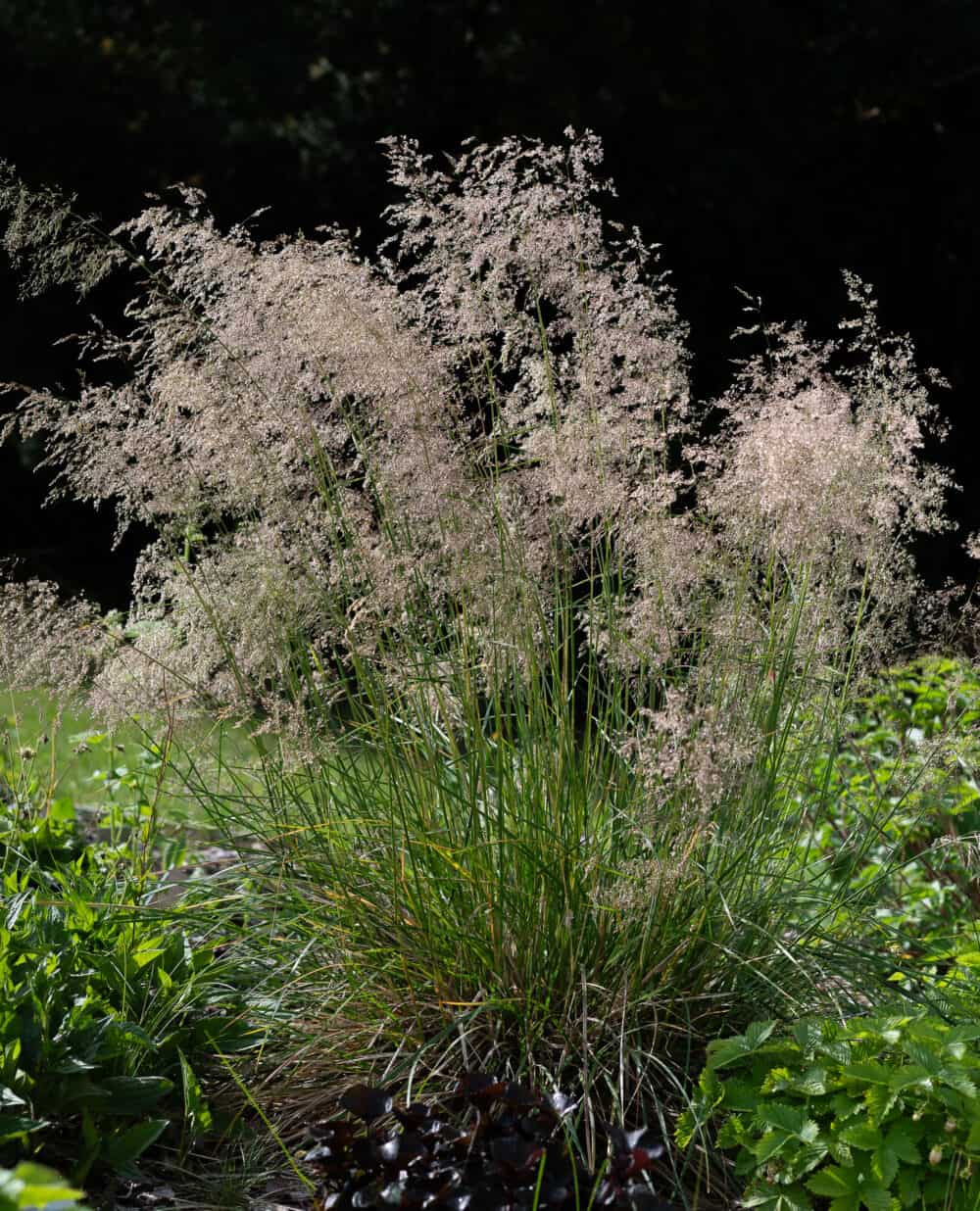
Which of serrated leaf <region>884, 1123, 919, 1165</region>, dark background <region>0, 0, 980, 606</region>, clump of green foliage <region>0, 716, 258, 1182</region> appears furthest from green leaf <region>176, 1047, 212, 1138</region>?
dark background <region>0, 0, 980, 606</region>

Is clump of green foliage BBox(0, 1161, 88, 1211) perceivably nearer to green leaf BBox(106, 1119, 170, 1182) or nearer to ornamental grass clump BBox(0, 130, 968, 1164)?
green leaf BBox(106, 1119, 170, 1182)

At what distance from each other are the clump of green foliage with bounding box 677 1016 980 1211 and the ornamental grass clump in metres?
0.24

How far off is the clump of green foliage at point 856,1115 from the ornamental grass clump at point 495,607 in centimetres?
24

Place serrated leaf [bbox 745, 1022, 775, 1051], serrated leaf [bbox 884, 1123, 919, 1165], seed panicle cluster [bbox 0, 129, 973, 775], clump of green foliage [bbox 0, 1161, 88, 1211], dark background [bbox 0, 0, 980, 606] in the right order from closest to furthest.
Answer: clump of green foliage [bbox 0, 1161, 88, 1211] → serrated leaf [bbox 884, 1123, 919, 1165] → serrated leaf [bbox 745, 1022, 775, 1051] → seed panicle cluster [bbox 0, 129, 973, 775] → dark background [bbox 0, 0, 980, 606]

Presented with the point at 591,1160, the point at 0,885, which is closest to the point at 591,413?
the point at 591,1160

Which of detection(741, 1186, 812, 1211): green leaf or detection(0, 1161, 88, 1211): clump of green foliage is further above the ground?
detection(0, 1161, 88, 1211): clump of green foliage

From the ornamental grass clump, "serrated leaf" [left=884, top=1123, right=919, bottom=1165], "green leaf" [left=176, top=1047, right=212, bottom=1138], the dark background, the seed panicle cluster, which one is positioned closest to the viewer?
"serrated leaf" [left=884, top=1123, right=919, bottom=1165]

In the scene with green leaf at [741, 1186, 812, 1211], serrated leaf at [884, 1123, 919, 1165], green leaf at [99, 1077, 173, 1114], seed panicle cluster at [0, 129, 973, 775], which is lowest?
green leaf at [741, 1186, 812, 1211]

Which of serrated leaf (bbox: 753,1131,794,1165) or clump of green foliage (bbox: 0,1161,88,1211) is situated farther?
serrated leaf (bbox: 753,1131,794,1165)

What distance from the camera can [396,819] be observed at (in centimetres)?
315

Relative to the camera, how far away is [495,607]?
3029 millimetres

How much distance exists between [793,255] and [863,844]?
802 centimetres

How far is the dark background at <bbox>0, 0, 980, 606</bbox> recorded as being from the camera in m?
9.98

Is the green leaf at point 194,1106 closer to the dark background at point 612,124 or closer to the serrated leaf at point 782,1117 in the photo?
the serrated leaf at point 782,1117
